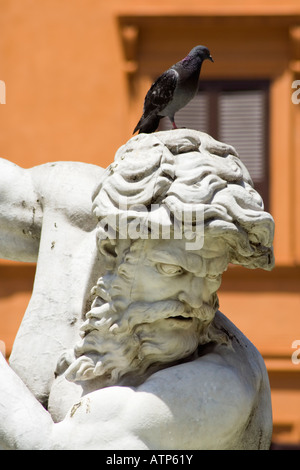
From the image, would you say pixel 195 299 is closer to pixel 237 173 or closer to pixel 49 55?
pixel 237 173

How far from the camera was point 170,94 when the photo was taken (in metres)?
5.70

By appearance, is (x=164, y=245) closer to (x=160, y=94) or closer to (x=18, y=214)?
(x=18, y=214)

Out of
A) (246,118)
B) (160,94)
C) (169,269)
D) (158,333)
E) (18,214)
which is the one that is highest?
(246,118)

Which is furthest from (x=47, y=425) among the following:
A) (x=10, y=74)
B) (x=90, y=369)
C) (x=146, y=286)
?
(x=10, y=74)

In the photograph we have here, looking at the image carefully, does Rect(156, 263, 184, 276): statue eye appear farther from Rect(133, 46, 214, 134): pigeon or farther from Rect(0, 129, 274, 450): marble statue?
Rect(133, 46, 214, 134): pigeon

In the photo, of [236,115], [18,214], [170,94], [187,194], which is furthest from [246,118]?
[187,194]

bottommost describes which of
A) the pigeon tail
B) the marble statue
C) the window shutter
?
the marble statue

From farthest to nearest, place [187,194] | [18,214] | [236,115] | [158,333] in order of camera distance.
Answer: [236,115] < [18,214] < [158,333] < [187,194]

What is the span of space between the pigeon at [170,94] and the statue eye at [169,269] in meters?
2.61

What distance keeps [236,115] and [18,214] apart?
40.5ft

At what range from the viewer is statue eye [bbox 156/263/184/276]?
2.70m

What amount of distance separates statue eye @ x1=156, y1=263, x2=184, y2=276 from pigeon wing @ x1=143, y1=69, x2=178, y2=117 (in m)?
2.79

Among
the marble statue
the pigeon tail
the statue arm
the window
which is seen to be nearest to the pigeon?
the pigeon tail

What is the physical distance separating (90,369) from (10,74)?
1250 centimetres
